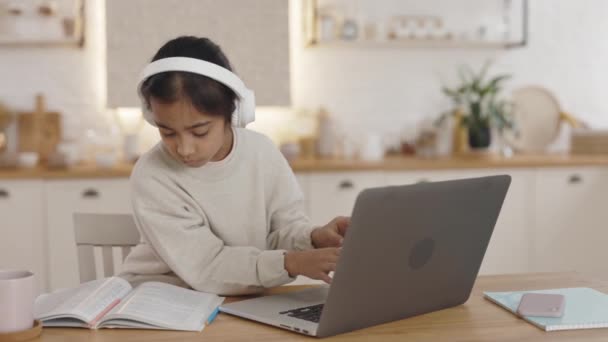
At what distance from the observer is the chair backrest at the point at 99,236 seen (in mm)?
1894

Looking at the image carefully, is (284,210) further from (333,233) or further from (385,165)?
(385,165)

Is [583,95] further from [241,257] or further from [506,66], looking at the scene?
[241,257]

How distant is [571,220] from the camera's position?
3834mm

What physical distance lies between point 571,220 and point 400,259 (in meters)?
2.89

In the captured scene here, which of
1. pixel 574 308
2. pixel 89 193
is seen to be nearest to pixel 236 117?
pixel 574 308

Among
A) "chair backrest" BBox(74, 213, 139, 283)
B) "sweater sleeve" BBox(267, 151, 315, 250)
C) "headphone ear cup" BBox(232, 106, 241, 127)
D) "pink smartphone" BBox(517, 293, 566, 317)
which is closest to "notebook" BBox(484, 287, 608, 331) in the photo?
"pink smartphone" BBox(517, 293, 566, 317)

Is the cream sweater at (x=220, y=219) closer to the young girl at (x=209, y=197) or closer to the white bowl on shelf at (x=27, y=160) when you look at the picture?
the young girl at (x=209, y=197)

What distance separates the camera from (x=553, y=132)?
4.38 metres

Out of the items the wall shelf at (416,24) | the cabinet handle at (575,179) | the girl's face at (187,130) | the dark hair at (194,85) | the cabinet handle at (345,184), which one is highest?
the wall shelf at (416,24)

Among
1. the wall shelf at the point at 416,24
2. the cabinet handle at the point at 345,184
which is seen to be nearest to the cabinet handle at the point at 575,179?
the wall shelf at the point at 416,24

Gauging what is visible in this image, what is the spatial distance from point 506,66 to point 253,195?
2.99m

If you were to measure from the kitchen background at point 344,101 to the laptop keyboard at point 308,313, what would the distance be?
2.24 metres

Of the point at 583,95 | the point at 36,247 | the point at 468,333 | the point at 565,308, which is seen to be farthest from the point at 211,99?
the point at 583,95

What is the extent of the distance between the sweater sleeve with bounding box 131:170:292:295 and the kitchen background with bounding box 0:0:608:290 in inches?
74.2
